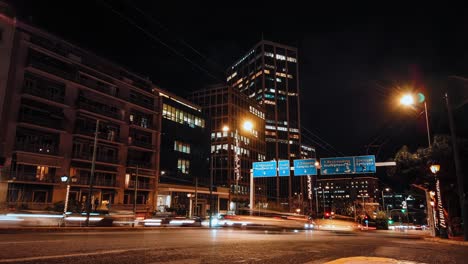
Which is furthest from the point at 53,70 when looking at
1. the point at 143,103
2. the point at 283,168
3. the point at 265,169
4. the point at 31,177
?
the point at 283,168

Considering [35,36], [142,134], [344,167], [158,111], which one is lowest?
[344,167]

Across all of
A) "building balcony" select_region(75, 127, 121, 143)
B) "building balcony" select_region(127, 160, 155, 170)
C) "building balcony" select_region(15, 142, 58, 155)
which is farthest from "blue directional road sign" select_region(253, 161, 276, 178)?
"building balcony" select_region(15, 142, 58, 155)

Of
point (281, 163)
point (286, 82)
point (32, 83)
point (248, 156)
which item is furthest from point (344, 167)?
point (286, 82)

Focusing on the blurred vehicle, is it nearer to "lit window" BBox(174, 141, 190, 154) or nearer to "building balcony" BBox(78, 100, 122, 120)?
"building balcony" BBox(78, 100, 122, 120)

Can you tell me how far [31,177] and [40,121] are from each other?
6444 mm

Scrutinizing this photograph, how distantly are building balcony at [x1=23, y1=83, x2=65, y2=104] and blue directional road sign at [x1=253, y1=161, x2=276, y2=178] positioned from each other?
25.4 m

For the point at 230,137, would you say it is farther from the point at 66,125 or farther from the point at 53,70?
the point at 53,70

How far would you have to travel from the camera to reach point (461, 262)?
26.8ft

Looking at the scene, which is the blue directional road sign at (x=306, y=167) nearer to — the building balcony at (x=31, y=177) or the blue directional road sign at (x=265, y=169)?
the blue directional road sign at (x=265, y=169)

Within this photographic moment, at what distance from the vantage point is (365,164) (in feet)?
114

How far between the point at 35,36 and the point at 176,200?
3214 centimetres

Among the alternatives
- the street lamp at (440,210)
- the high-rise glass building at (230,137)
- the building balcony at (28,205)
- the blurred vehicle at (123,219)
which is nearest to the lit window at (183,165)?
the high-rise glass building at (230,137)

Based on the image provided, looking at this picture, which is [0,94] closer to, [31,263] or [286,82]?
[31,263]

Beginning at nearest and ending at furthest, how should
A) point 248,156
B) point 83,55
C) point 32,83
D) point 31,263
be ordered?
point 31,263 → point 32,83 → point 83,55 → point 248,156
